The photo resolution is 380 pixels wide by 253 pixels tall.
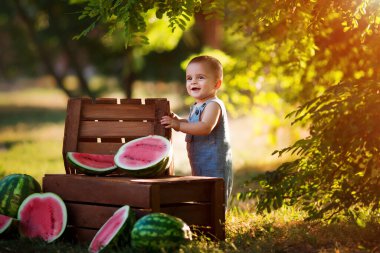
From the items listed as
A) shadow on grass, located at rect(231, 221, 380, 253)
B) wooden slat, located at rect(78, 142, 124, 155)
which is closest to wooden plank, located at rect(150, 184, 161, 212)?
shadow on grass, located at rect(231, 221, 380, 253)

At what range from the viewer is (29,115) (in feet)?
90.7

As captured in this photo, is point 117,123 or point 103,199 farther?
point 117,123

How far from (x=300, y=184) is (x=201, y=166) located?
952 millimetres

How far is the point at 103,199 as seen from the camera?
19.3 ft

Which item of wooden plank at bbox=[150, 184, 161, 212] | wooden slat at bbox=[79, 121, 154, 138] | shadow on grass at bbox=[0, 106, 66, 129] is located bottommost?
wooden plank at bbox=[150, 184, 161, 212]

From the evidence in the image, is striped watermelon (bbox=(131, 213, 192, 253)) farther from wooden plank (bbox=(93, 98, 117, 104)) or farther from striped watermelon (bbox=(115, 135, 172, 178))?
wooden plank (bbox=(93, 98, 117, 104))

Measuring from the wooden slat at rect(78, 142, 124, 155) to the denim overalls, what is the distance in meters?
0.68

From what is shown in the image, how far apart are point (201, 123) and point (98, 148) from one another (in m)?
1.04

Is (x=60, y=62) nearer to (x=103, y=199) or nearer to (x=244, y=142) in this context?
(x=244, y=142)

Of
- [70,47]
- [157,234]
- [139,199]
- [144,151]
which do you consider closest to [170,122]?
[144,151]

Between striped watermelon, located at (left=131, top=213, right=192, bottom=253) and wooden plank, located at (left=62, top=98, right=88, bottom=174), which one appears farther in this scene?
wooden plank, located at (left=62, top=98, right=88, bottom=174)

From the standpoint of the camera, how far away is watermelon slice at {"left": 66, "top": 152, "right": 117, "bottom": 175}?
20.7ft

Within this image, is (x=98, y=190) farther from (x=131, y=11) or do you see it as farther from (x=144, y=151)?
(x=131, y=11)

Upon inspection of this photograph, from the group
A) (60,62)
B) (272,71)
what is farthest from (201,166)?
(60,62)
